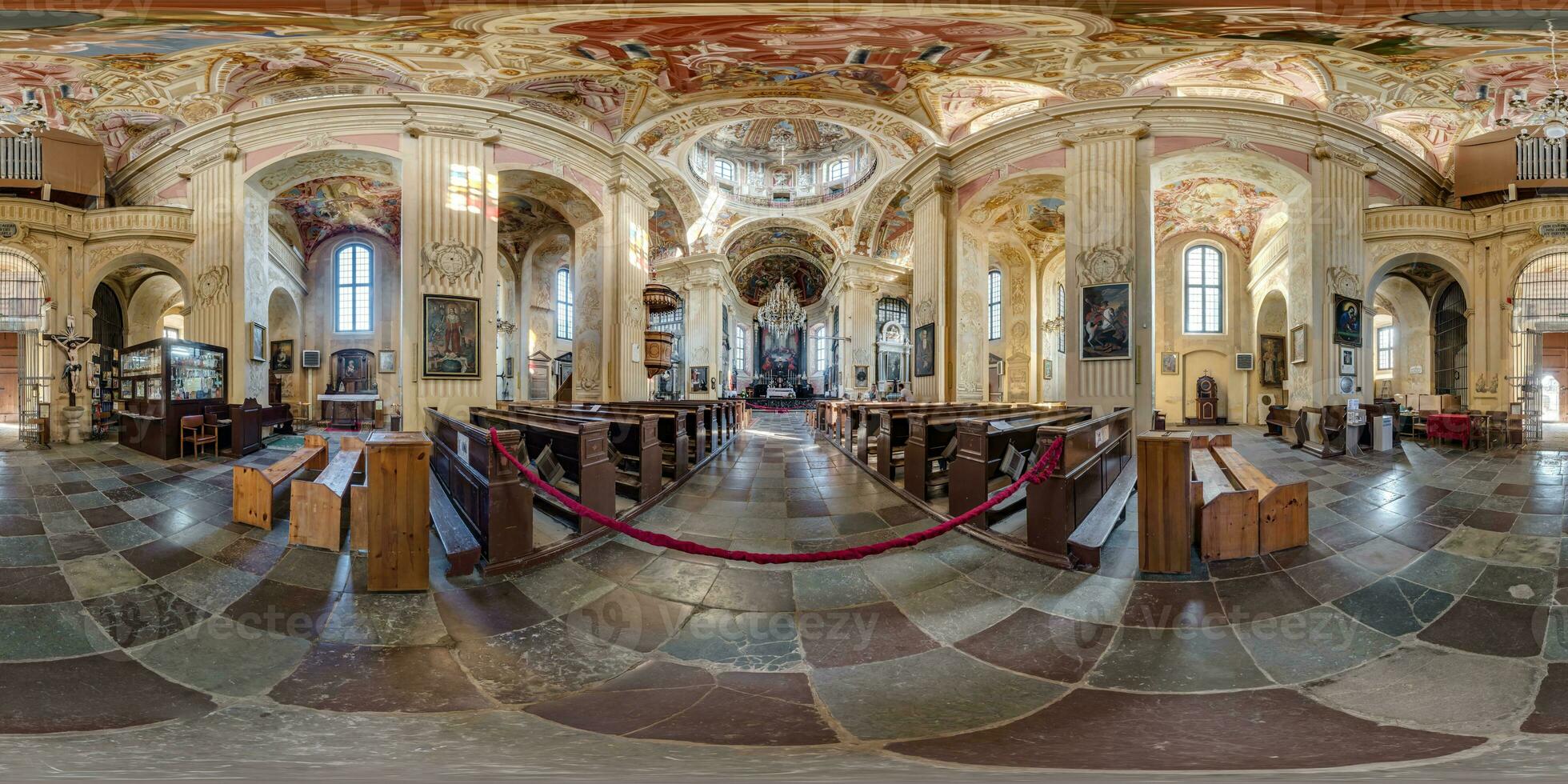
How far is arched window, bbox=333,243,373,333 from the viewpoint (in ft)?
56.7

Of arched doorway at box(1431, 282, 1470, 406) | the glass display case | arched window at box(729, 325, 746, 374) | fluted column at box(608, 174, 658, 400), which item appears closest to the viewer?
the glass display case

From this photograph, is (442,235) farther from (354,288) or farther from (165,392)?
(354,288)

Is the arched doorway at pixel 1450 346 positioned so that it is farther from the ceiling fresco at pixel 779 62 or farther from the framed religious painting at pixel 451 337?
the framed religious painting at pixel 451 337

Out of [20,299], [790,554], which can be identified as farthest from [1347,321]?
[20,299]

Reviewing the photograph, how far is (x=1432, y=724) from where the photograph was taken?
2.04 meters

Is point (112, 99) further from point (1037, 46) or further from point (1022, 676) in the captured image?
point (1022, 676)

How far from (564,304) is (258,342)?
820 cm

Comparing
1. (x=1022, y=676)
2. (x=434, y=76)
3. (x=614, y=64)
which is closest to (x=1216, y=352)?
(x=614, y=64)

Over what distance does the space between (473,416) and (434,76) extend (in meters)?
5.92

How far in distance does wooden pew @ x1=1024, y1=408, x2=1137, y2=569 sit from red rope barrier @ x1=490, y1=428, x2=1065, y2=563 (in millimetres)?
110

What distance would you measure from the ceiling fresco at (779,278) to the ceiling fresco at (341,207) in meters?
14.1

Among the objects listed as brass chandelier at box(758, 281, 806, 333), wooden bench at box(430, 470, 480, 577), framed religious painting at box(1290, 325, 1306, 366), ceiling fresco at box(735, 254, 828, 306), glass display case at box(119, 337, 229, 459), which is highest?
ceiling fresco at box(735, 254, 828, 306)

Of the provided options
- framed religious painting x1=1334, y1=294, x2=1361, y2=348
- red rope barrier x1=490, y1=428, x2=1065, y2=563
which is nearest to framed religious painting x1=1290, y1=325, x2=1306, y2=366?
framed religious painting x1=1334, y1=294, x2=1361, y2=348

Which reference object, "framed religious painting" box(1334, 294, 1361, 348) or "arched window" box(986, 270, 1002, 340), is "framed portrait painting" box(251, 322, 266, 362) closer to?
"arched window" box(986, 270, 1002, 340)
